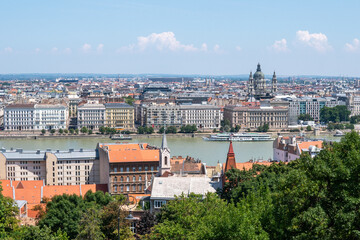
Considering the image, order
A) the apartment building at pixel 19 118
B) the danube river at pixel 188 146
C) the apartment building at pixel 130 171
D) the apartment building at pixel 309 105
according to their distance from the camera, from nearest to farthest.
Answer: the apartment building at pixel 130 171, the danube river at pixel 188 146, the apartment building at pixel 19 118, the apartment building at pixel 309 105

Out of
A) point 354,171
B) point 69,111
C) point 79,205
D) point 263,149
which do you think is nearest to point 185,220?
point 354,171

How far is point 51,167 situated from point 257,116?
2067 cm

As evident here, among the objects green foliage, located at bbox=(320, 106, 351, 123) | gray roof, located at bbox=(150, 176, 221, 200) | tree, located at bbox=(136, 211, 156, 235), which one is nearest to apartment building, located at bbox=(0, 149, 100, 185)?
gray roof, located at bbox=(150, 176, 221, 200)

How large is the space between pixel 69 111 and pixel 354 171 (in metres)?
32.4

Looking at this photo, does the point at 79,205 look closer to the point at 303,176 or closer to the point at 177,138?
the point at 303,176

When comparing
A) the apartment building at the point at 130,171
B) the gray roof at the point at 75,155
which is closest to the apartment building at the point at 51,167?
the gray roof at the point at 75,155

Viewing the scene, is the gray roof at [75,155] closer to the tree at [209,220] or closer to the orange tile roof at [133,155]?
the orange tile roof at [133,155]

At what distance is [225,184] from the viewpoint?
33.4 ft

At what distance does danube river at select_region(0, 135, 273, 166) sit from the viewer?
21766 millimetres

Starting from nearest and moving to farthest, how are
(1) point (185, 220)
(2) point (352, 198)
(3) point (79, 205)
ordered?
(2) point (352, 198) → (1) point (185, 220) → (3) point (79, 205)

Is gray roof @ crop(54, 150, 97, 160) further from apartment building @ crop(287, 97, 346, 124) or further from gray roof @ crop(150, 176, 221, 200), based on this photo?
apartment building @ crop(287, 97, 346, 124)

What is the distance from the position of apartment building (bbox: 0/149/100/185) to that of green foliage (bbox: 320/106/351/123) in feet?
75.6

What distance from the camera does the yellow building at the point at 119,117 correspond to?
3353 centimetres

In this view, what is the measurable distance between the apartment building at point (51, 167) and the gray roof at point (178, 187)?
549 cm
